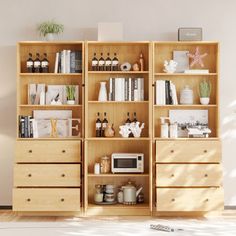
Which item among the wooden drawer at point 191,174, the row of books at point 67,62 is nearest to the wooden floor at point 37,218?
the wooden drawer at point 191,174

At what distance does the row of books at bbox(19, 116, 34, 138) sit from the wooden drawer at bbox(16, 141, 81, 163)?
13 cm

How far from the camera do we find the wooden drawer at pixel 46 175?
518 centimetres

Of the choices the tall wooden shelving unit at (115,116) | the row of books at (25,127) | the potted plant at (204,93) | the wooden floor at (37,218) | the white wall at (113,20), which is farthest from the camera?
the white wall at (113,20)

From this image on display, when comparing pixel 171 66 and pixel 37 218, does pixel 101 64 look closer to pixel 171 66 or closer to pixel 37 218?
pixel 171 66

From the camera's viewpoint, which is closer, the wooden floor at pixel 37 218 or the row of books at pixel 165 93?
the wooden floor at pixel 37 218

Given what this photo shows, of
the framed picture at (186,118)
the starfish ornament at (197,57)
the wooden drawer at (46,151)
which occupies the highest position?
the starfish ornament at (197,57)

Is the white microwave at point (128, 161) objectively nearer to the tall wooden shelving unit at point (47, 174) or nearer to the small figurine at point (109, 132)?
the small figurine at point (109, 132)

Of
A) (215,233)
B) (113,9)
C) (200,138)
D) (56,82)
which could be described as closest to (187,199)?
(200,138)

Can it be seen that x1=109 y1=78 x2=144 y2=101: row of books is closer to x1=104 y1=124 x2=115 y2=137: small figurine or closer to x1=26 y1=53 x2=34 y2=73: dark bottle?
x1=104 y1=124 x2=115 y2=137: small figurine

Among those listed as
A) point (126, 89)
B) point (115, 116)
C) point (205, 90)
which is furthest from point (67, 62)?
point (205, 90)

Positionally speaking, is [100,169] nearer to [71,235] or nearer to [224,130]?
[224,130]

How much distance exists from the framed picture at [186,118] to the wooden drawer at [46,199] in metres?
1.35

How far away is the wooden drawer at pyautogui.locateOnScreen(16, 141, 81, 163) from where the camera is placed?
17.1 ft

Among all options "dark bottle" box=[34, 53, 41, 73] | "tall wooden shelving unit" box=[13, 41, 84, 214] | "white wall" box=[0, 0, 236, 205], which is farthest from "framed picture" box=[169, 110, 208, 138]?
"dark bottle" box=[34, 53, 41, 73]
